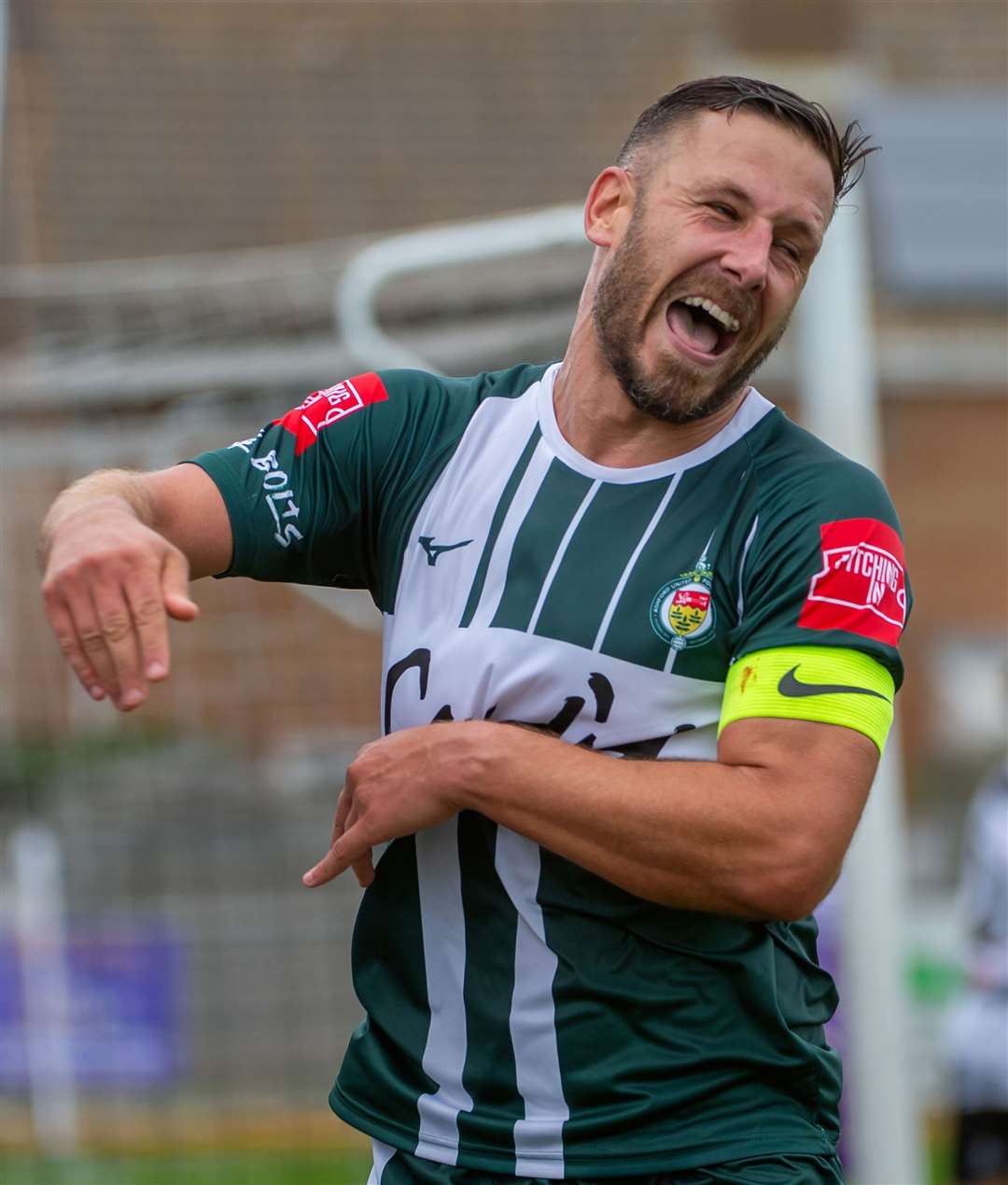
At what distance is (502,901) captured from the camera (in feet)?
7.88

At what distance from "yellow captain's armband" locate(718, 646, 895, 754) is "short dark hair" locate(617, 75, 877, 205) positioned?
0.64 m

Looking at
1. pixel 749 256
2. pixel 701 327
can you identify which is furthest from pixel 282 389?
pixel 749 256

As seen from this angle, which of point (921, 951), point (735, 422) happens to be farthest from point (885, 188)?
point (735, 422)

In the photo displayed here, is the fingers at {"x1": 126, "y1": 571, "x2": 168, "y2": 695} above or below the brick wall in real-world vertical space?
below

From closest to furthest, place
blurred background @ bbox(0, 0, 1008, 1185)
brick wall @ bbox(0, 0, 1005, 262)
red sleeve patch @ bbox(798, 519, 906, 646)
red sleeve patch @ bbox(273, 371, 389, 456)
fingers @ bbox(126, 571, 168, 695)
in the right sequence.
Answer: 1. fingers @ bbox(126, 571, 168, 695)
2. red sleeve patch @ bbox(798, 519, 906, 646)
3. red sleeve patch @ bbox(273, 371, 389, 456)
4. blurred background @ bbox(0, 0, 1008, 1185)
5. brick wall @ bbox(0, 0, 1005, 262)

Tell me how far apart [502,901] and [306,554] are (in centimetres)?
54

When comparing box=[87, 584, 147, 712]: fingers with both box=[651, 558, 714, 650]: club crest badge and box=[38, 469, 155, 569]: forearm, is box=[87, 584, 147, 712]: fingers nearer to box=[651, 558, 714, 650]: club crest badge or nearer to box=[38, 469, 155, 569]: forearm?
box=[38, 469, 155, 569]: forearm

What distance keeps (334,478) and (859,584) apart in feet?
2.37

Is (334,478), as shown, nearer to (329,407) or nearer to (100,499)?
(329,407)

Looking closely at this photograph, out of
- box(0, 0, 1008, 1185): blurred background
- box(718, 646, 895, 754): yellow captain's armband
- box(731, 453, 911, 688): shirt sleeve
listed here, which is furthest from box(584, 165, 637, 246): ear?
box(0, 0, 1008, 1185): blurred background

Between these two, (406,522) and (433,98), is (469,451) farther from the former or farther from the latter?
(433,98)

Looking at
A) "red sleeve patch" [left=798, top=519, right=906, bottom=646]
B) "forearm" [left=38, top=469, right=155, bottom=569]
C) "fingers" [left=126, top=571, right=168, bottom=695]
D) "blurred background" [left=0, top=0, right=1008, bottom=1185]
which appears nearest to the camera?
"fingers" [left=126, top=571, right=168, bottom=695]

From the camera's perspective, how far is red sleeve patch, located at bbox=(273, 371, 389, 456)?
99.7 inches

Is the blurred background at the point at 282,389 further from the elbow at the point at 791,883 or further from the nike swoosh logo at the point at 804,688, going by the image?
the elbow at the point at 791,883
